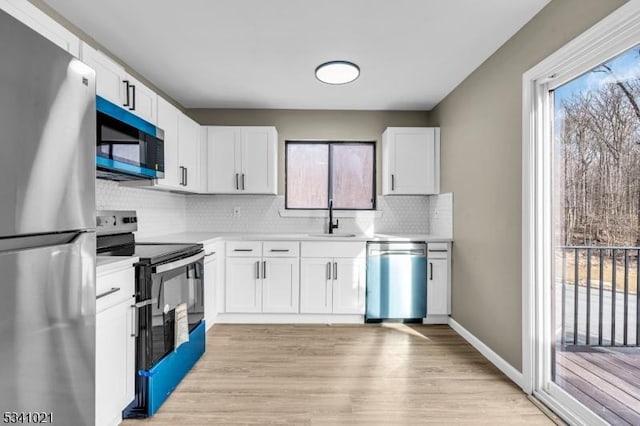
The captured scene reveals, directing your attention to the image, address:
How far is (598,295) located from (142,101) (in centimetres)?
323

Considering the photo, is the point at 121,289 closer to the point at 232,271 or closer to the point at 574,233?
the point at 232,271

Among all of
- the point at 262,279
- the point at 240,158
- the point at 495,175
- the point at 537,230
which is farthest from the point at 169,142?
the point at 537,230

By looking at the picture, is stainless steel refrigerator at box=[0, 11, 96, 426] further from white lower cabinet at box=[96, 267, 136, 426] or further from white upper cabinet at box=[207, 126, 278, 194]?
white upper cabinet at box=[207, 126, 278, 194]

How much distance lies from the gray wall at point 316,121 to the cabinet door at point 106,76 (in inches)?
73.7

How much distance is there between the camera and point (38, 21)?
1.48 meters

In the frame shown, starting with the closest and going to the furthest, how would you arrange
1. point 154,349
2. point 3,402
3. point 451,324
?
point 3,402
point 154,349
point 451,324

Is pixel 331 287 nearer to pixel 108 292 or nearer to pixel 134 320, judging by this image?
pixel 134 320

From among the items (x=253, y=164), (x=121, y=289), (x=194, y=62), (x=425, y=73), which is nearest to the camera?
(x=121, y=289)

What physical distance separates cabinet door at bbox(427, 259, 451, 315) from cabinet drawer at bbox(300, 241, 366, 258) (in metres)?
0.77

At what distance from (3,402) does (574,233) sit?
264cm

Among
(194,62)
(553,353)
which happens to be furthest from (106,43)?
(553,353)

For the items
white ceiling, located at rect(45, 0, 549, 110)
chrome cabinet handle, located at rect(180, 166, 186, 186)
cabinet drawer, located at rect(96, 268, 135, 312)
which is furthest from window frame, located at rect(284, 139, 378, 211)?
cabinet drawer, located at rect(96, 268, 135, 312)

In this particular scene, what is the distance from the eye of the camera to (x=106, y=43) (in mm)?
2639

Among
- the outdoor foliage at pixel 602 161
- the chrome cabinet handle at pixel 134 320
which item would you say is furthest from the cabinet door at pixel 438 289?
the chrome cabinet handle at pixel 134 320
